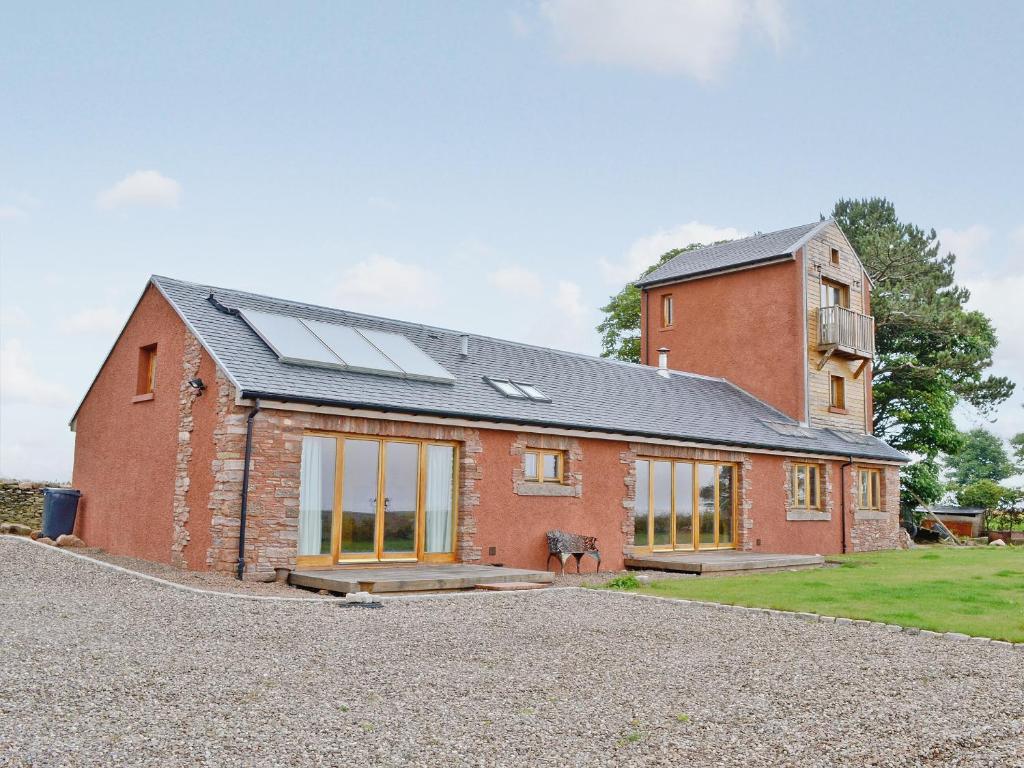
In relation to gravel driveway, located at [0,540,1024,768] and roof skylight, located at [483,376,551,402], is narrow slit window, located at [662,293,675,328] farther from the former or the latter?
gravel driveway, located at [0,540,1024,768]

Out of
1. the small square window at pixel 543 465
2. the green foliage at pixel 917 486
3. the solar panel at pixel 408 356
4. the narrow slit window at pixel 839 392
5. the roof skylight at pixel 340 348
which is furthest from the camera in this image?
the green foliage at pixel 917 486

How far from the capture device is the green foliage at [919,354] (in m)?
30.4

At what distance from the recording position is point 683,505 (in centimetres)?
1742

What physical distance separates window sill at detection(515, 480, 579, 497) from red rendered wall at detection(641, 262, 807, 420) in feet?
32.5

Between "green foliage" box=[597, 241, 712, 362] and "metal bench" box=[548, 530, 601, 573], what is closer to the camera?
"metal bench" box=[548, 530, 601, 573]

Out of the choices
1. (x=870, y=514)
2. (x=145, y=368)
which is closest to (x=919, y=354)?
(x=870, y=514)

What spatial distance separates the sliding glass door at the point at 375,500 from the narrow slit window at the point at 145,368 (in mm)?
4577

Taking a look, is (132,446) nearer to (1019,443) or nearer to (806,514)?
(806,514)

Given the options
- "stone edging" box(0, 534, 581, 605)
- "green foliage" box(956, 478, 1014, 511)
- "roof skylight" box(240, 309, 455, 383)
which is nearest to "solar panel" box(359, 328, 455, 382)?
"roof skylight" box(240, 309, 455, 383)

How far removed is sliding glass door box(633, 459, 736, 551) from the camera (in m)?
16.6

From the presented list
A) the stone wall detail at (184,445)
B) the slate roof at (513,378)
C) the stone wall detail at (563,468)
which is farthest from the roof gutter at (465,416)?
the stone wall detail at (184,445)

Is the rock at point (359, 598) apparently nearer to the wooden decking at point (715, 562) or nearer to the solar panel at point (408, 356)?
the solar panel at point (408, 356)

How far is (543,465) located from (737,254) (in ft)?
40.3

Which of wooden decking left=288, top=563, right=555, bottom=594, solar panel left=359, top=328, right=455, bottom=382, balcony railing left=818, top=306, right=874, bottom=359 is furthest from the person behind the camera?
balcony railing left=818, top=306, right=874, bottom=359
